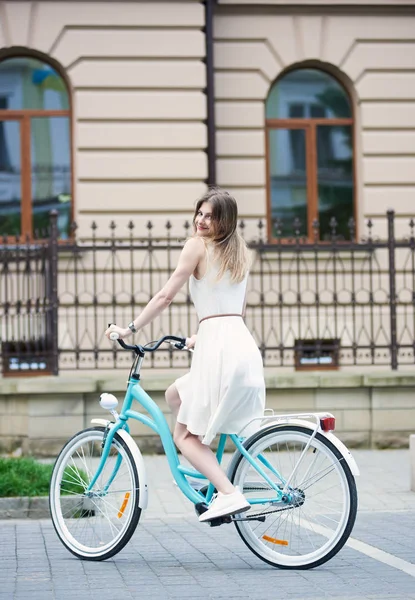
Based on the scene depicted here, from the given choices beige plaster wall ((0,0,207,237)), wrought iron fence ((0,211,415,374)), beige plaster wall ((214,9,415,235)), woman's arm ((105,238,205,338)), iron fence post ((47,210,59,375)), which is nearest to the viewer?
woman's arm ((105,238,205,338))

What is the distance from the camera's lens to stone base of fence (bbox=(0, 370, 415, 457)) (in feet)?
39.3

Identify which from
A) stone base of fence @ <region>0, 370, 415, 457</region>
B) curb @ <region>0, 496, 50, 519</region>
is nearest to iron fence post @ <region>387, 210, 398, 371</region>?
stone base of fence @ <region>0, 370, 415, 457</region>

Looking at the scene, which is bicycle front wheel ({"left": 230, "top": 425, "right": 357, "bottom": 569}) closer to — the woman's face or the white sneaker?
the white sneaker

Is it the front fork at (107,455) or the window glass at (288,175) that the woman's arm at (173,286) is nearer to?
the front fork at (107,455)

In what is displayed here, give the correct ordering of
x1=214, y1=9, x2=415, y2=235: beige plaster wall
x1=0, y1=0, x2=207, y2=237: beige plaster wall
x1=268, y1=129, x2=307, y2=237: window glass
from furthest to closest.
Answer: x1=268, y1=129, x2=307, y2=237: window glass < x1=214, y1=9, x2=415, y2=235: beige plaster wall < x1=0, y1=0, x2=207, y2=237: beige plaster wall

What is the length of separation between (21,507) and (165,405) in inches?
153

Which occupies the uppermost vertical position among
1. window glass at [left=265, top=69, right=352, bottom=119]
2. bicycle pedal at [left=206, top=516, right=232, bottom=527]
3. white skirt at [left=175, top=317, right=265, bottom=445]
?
window glass at [left=265, top=69, right=352, bottom=119]

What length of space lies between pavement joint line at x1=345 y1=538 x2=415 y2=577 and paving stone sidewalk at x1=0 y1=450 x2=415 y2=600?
0.04 m

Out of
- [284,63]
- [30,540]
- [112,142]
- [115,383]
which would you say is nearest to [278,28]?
[284,63]

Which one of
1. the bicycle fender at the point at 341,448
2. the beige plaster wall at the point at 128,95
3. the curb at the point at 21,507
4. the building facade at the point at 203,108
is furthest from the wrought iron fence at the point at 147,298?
the bicycle fender at the point at 341,448

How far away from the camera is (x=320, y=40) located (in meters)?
16.4

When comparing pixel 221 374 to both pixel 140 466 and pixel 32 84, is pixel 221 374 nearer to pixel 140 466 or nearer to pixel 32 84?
pixel 140 466

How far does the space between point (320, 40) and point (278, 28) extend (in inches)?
23.0

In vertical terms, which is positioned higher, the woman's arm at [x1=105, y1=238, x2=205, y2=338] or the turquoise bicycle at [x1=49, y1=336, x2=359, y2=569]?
the woman's arm at [x1=105, y1=238, x2=205, y2=338]
